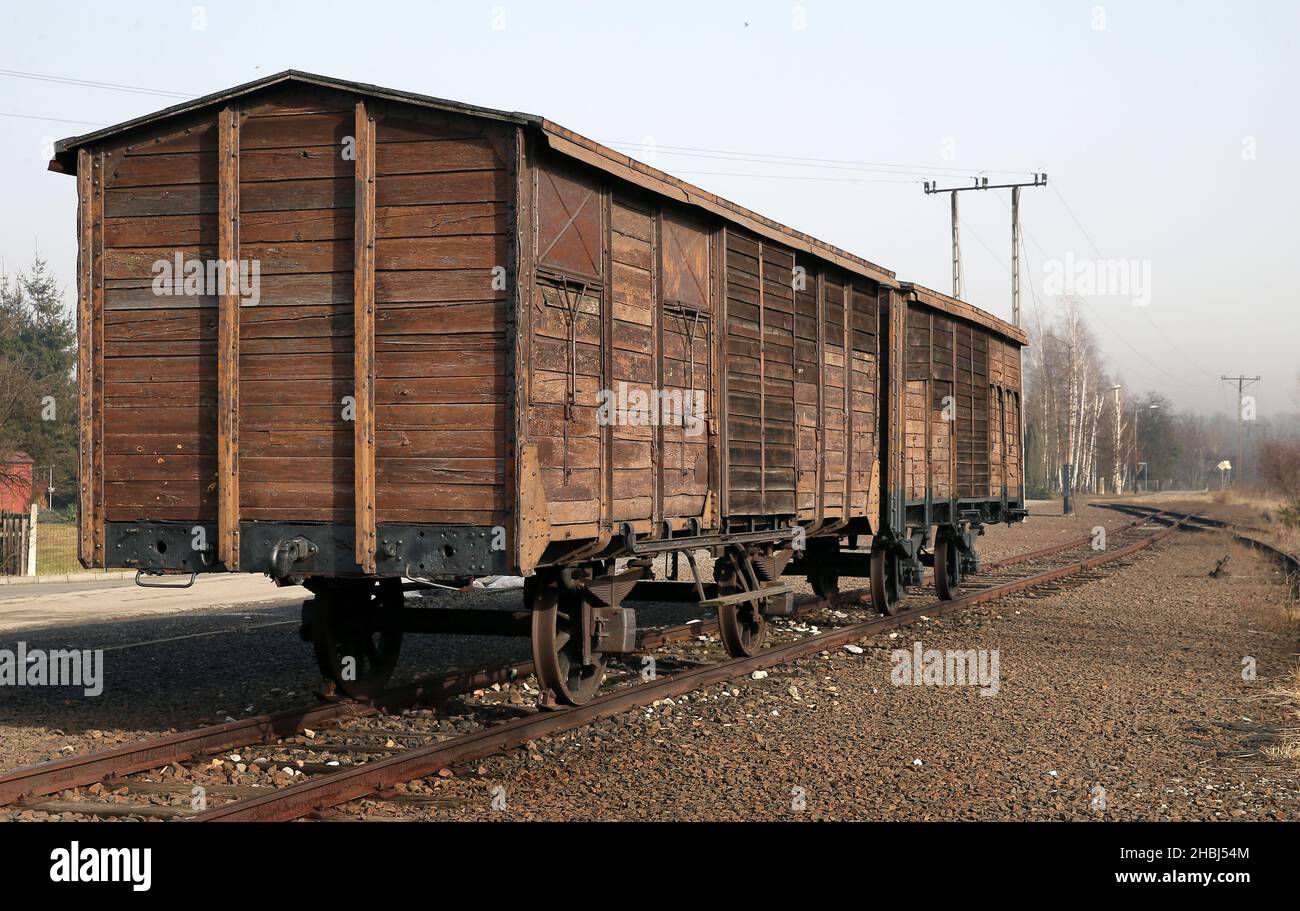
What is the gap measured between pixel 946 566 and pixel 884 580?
2.61 meters

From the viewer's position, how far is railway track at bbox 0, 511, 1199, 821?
6039 millimetres

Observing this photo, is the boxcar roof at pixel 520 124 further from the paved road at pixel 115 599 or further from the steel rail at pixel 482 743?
the paved road at pixel 115 599

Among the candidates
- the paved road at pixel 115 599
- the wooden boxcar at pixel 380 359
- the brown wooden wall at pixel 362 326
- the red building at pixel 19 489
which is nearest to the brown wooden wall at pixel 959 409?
the wooden boxcar at pixel 380 359

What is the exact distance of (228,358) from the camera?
7691 mm

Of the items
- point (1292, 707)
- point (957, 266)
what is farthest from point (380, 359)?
point (957, 266)

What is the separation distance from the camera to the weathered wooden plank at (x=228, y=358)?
7.64 metres

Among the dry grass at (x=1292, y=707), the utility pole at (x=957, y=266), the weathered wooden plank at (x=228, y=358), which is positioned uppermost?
the utility pole at (x=957, y=266)

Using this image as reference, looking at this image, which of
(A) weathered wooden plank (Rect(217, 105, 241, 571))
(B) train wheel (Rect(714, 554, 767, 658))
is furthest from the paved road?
(B) train wheel (Rect(714, 554, 767, 658))

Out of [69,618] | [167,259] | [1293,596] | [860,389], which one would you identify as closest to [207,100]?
[167,259]

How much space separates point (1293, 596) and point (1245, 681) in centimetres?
776

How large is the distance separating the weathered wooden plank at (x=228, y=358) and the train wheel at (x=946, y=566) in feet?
35.7

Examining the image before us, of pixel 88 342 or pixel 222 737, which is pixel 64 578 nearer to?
pixel 88 342

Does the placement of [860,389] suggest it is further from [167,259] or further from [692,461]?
[167,259]

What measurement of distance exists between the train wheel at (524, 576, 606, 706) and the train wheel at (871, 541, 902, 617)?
6.26 m
